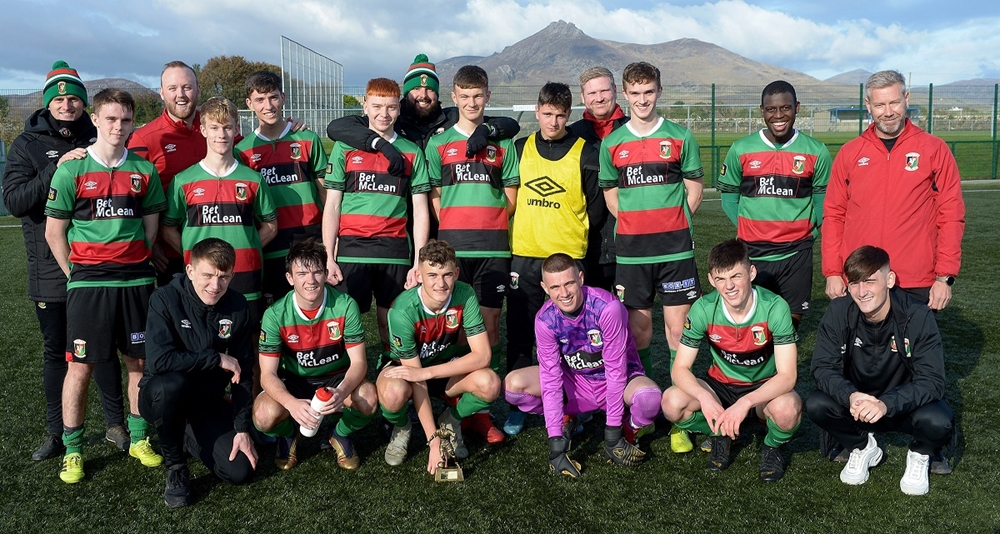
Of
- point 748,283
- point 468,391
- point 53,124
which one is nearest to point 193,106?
point 53,124

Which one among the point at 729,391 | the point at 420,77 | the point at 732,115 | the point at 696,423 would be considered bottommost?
the point at 696,423

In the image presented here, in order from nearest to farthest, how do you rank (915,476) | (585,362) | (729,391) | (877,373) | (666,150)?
1. (915,476)
2. (877,373)
3. (729,391)
4. (585,362)
5. (666,150)

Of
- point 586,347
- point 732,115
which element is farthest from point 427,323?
point 732,115

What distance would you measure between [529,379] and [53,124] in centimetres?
277

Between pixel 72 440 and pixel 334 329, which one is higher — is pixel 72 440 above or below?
below

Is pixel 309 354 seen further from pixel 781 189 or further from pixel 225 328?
pixel 781 189

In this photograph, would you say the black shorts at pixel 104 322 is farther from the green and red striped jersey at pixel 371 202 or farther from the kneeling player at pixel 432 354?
the kneeling player at pixel 432 354

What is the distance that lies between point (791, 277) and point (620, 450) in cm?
147

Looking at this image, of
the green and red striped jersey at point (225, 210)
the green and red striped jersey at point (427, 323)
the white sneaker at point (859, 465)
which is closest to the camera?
the white sneaker at point (859, 465)

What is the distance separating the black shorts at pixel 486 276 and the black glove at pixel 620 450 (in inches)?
39.7

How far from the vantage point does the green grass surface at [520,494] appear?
301cm

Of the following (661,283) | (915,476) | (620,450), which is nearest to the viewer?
(915,476)

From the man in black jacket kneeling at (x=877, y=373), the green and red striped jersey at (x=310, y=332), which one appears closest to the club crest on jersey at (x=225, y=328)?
the green and red striped jersey at (x=310, y=332)

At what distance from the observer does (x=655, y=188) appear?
3945mm
